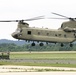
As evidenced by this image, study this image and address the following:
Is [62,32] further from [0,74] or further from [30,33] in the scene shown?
[0,74]

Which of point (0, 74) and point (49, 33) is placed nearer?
point (0, 74)

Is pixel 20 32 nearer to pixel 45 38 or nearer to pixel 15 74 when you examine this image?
pixel 45 38

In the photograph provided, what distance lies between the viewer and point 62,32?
93375 mm

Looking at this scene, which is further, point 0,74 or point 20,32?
point 20,32

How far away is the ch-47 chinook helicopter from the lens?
9000cm

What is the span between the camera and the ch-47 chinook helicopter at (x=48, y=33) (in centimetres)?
9000

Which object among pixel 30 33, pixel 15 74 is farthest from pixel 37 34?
pixel 15 74

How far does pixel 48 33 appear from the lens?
92.3 meters

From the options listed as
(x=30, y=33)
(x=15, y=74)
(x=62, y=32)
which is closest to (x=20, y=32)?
(x=30, y=33)

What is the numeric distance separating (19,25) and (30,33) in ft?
9.74

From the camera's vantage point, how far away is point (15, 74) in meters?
58.7

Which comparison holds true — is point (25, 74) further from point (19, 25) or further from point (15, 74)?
point (19, 25)

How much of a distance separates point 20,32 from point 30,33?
6.17 ft

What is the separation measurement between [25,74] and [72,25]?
118ft
